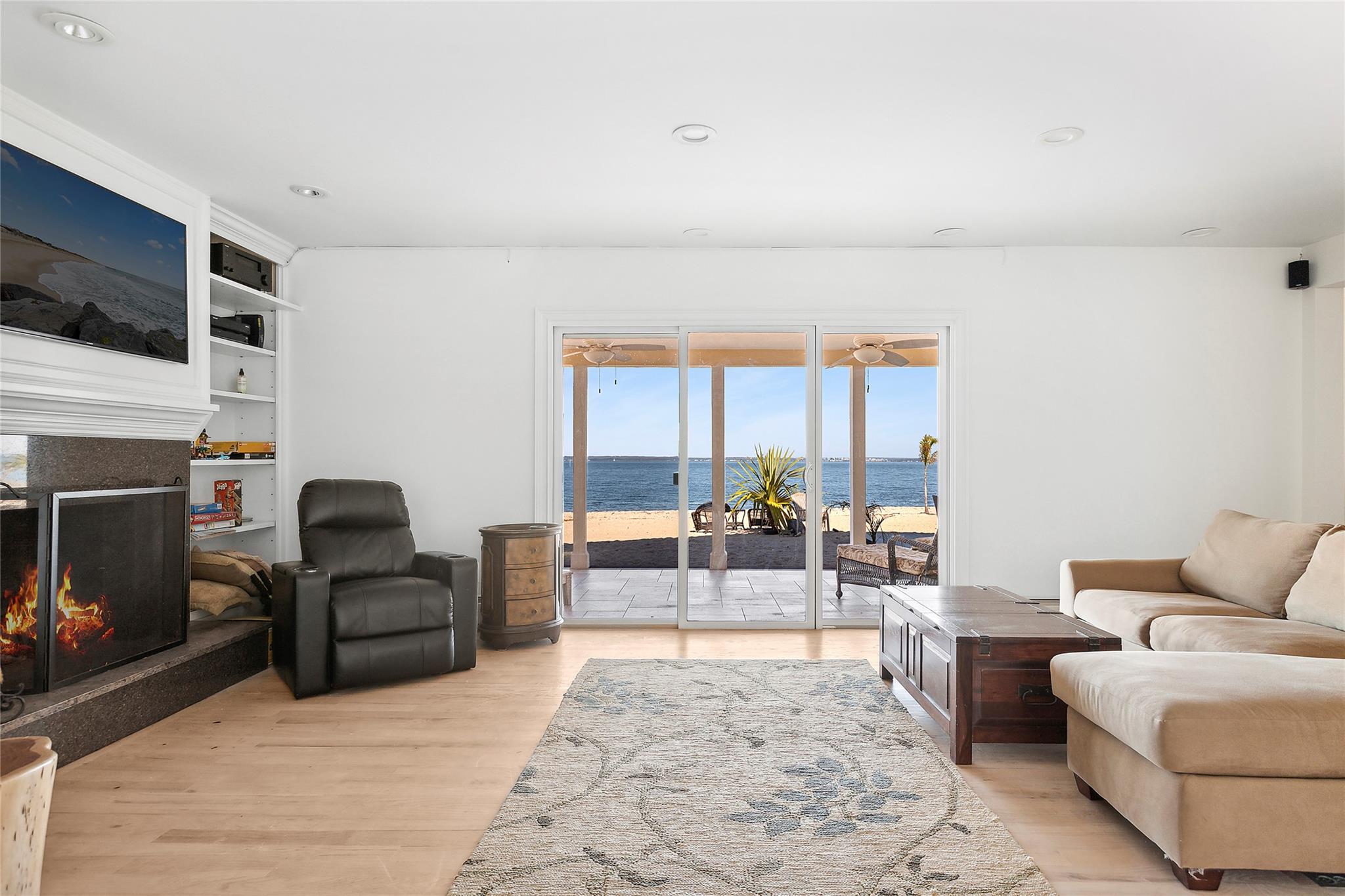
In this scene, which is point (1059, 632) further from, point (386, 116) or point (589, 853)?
point (386, 116)

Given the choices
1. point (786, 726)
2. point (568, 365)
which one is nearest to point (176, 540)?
point (568, 365)

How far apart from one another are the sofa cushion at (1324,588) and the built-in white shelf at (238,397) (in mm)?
5551

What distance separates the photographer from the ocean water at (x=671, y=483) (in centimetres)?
525

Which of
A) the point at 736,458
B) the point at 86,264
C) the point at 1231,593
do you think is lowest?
the point at 1231,593

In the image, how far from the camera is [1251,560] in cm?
372

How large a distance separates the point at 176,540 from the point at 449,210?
87.9 inches

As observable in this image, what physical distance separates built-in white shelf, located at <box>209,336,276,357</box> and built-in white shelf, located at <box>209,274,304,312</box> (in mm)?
277

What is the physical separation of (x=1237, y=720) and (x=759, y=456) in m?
3.50

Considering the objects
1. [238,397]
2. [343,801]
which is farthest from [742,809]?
[238,397]

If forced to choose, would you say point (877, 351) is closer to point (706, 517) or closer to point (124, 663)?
point (706, 517)

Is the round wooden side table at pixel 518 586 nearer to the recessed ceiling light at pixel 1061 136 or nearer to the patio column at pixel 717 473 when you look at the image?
the patio column at pixel 717 473

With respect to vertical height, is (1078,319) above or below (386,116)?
below

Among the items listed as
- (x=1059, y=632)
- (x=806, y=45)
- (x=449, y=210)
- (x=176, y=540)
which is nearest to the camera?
(x=806, y=45)

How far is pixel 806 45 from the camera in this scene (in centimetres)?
254
